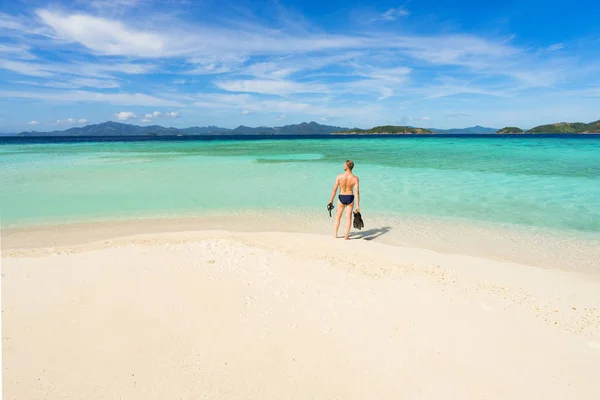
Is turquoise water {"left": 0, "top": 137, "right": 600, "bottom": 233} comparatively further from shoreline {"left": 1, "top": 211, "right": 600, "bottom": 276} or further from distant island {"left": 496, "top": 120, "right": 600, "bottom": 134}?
distant island {"left": 496, "top": 120, "right": 600, "bottom": 134}

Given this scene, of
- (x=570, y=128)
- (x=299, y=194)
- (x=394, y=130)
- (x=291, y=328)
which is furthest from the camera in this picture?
(x=394, y=130)

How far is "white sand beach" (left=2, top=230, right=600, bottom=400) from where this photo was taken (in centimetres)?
327

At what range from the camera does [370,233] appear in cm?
877

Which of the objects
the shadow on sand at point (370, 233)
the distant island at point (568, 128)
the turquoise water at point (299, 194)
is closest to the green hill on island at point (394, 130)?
the distant island at point (568, 128)

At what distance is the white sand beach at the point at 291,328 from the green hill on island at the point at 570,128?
186 metres

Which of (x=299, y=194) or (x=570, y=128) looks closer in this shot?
(x=299, y=194)

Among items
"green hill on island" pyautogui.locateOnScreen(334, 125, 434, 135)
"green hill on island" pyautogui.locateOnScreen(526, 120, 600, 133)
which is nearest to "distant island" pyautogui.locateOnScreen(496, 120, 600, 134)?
"green hill on island" pyautogui.locateOnScreen(526, 120, 600, 133)

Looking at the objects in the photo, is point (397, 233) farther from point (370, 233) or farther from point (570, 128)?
point (570, 128)

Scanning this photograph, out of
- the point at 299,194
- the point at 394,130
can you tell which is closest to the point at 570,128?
the point at 394,130

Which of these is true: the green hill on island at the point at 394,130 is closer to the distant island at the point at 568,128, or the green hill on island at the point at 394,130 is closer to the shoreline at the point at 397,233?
the distant island at the point at 568,128

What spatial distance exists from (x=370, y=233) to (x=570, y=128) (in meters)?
200

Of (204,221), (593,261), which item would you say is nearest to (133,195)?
(204,221)

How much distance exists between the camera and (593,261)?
688 cm

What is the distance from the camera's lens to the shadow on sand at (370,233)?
331 inches
